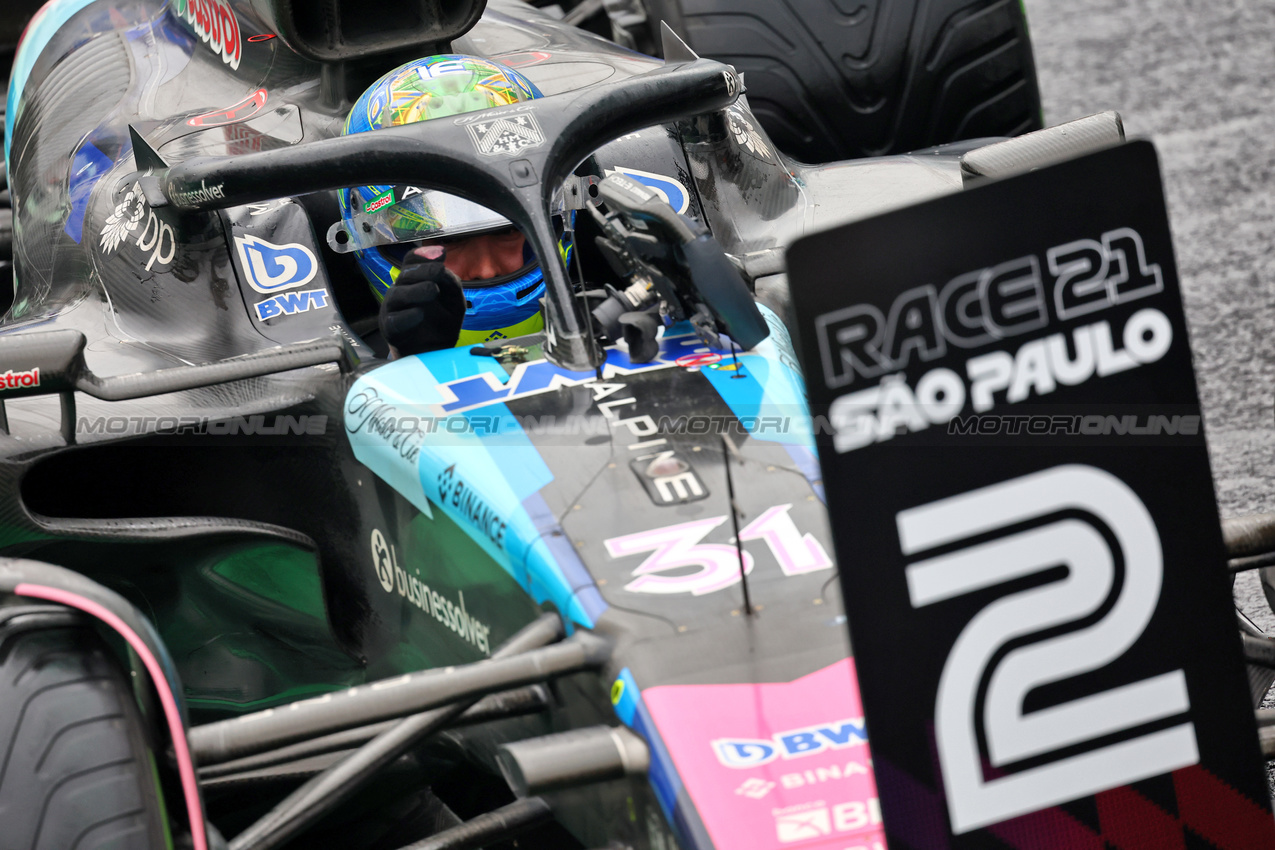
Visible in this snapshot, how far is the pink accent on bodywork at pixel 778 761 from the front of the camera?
155 centimetres

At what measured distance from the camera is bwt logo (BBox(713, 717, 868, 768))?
64.1 inches

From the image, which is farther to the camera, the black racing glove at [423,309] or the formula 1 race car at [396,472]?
the black racing glove at [423,309]

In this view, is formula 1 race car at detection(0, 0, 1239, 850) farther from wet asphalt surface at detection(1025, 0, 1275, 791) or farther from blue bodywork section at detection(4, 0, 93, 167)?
wet asphalt surface at detection(1025, 0, 1275, 791)

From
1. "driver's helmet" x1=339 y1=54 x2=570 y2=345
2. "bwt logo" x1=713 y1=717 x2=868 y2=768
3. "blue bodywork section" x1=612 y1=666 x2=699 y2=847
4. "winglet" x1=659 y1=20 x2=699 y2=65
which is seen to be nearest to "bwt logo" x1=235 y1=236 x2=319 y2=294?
"driver's helmet" x1=339 y1=54 x2=570 y2=345

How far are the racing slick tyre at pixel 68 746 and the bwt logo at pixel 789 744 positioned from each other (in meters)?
0.68

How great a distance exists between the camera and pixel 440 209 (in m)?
2.58

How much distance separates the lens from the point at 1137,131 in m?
6.41

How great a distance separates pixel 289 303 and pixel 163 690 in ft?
3.85

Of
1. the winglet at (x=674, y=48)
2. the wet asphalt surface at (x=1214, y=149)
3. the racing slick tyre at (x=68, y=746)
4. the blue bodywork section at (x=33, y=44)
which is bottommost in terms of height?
the wet asphalt surface at (x=1214, y=149)

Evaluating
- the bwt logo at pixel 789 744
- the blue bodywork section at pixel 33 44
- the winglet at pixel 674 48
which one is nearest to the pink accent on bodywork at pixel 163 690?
the bwt logo at pixel 789 744

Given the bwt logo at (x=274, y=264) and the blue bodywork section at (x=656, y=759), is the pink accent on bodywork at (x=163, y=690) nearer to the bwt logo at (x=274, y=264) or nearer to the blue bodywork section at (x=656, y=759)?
the blue bodywork section at (x=656, y=759)

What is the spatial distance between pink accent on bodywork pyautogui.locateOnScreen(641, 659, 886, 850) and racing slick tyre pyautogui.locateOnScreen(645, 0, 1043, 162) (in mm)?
2491

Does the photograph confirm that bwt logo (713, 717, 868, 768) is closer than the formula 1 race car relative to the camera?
Yes

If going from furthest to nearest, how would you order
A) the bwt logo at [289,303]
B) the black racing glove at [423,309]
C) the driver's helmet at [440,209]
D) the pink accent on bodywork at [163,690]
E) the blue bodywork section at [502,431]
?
the bwt logo at [289,303]
the driver's helmet at [440,209]
the black racing glove at [423,309]
the blue bodywork section at [502,431]
the pink accent on bodywork at [163,690]
